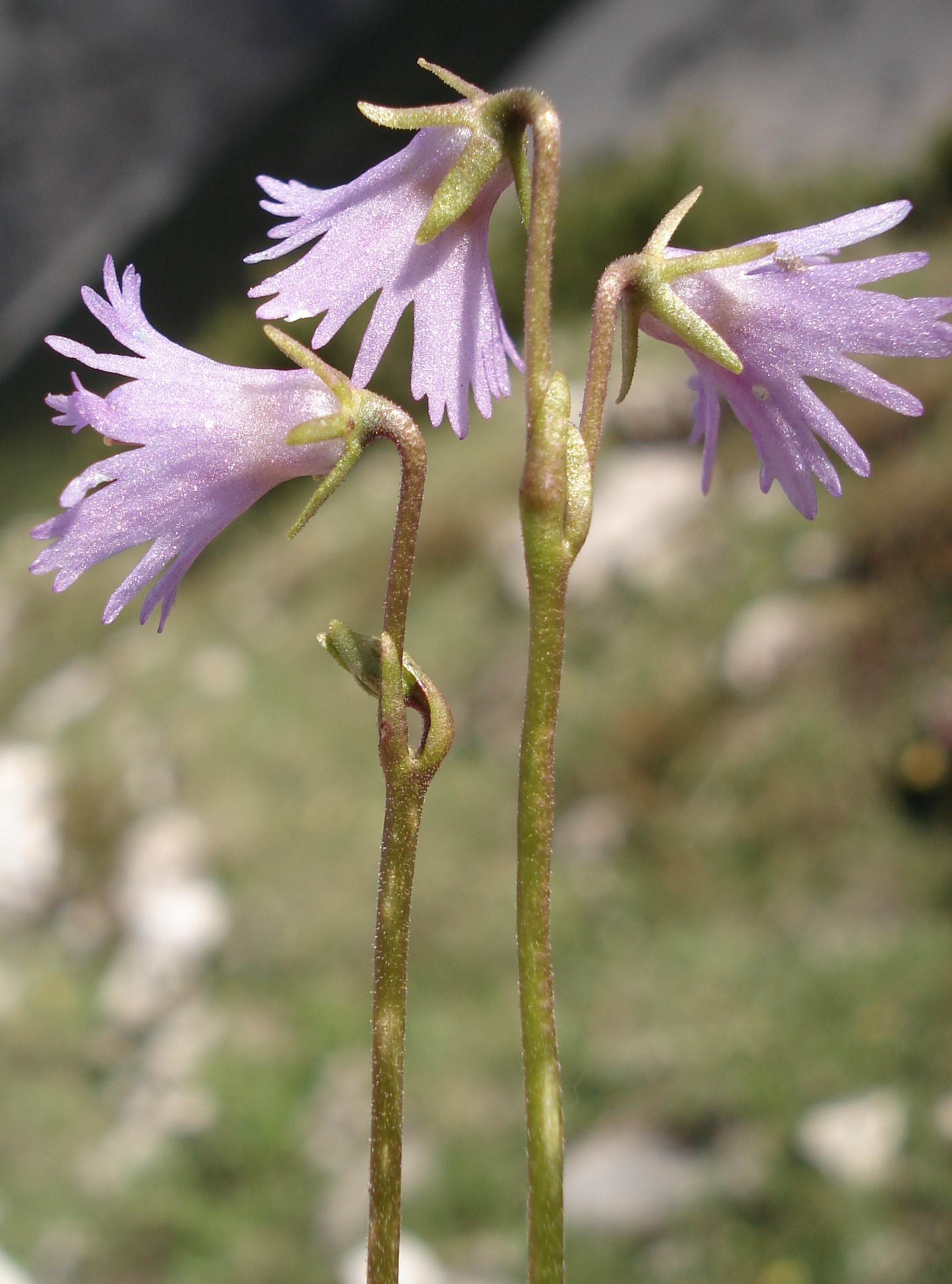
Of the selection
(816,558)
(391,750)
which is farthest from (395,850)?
(816,558)

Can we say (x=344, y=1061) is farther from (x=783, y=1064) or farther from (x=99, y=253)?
(x=99, y=253)

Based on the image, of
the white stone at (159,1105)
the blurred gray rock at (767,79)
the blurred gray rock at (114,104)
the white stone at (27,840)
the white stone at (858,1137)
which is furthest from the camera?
the blurred gray rock at (114,104)

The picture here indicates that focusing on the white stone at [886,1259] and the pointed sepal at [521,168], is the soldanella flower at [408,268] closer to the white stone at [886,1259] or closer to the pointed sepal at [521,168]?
the pointed sepal at [521,168]

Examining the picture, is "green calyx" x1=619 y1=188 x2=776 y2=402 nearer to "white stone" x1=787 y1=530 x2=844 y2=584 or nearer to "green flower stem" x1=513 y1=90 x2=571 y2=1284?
"green flower stem" x1=513 y1=90 x2=571 y2=1284

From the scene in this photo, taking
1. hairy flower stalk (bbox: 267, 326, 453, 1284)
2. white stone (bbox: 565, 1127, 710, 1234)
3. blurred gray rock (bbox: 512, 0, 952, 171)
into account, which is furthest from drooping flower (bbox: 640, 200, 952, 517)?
blurred gray rock (bbox: 512, 0, 952, 171)

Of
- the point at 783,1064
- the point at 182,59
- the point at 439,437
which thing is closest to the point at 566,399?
the point at 783,1064

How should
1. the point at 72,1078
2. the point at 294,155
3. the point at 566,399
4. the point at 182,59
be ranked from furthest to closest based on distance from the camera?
the point at 182,59 < the point at 294,155 < the point at 72,1078 < the point at 566,399

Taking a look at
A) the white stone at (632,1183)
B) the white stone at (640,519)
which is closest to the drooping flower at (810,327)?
the white stone at (632,1183)
